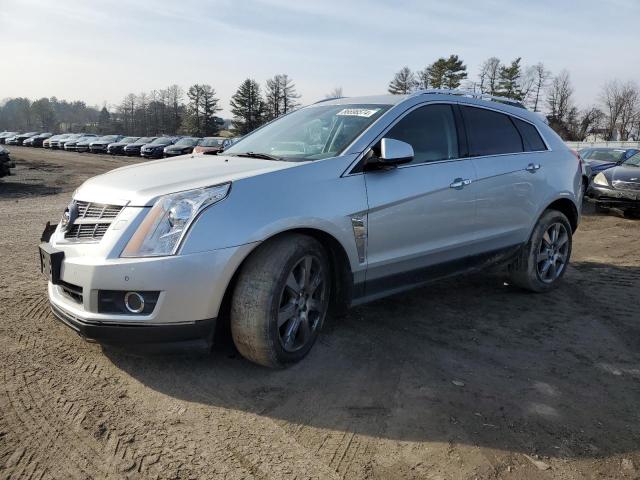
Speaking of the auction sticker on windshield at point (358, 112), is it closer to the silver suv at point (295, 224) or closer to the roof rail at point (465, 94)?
the silver suv at point (295, 224)

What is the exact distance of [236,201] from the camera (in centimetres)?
312

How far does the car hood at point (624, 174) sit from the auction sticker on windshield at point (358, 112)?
927 cm

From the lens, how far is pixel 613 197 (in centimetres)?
1136

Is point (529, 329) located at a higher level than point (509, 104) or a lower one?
lower

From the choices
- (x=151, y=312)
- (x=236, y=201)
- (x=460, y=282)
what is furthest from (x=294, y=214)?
(x=460, y=282)

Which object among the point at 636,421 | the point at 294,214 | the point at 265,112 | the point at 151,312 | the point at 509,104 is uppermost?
the point at 265,112

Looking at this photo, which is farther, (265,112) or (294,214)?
(265,112)

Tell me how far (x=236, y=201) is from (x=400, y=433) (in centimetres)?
153

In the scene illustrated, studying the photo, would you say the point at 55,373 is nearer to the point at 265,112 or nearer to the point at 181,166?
the point at 181,166

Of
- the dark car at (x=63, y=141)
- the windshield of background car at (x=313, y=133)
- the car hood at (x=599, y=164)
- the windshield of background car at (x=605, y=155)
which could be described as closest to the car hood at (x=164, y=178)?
the windshield of background car at (x=313, y=133)

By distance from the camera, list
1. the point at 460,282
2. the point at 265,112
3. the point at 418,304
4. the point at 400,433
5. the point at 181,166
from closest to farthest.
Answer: the point at 400,433 → the point at 181,166 → the point at 418,304 → the point at 460,282 → the point at 265,112

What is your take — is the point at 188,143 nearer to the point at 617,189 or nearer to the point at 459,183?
the point at 617,189

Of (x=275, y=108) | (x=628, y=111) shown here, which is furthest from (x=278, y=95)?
(x=628, y=111)

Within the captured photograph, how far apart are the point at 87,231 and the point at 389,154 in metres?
1.95
